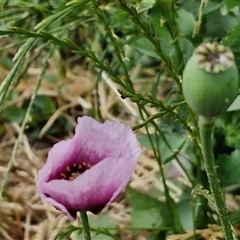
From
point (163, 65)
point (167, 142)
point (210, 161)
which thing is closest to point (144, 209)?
point (167, 142)

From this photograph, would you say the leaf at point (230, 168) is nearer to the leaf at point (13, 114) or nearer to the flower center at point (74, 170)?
the flower center at point (74, 170)

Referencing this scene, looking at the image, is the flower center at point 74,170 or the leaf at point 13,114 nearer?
the flower center at point 74,170

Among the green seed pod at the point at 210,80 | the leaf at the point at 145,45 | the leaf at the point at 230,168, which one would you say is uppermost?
the green seed pod at the point at 210,80

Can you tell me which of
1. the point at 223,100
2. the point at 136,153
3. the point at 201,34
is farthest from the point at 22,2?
the point at 223,100

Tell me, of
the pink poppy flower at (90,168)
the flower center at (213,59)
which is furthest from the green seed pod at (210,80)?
the pink poppy flower at (90,168)

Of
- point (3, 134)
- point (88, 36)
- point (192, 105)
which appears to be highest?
point (192, 105)

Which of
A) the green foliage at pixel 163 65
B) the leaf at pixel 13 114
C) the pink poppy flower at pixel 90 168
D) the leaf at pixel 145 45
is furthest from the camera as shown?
the leaf at pixel 13 114

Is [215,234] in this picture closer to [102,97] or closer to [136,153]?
[136,153]

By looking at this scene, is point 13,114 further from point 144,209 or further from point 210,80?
point 210,80
